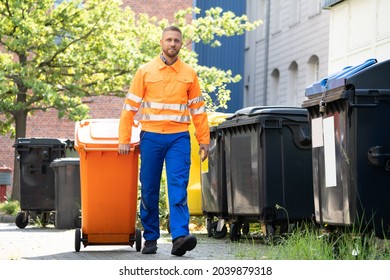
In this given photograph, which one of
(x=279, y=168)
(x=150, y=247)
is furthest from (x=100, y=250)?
(x=279, y=168)

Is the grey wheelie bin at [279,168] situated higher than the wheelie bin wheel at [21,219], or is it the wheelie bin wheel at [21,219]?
the grey wheelie bin at [279,168]

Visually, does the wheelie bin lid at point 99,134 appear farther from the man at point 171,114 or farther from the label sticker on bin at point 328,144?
the label sticker on bin at point 328,144

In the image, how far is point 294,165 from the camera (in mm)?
12359

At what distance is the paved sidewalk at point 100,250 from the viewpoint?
10.4m

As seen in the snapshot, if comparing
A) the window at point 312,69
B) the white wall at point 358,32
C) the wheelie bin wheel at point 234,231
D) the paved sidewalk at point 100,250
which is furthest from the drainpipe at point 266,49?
the wheelie bin wheel at point 234,231

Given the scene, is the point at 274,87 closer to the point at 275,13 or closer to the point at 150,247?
the point at 275,13

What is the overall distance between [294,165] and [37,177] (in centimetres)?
658

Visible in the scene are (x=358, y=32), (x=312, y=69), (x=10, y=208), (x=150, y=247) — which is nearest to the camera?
(x=150, y=247)

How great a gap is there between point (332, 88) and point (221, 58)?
31.2 meters

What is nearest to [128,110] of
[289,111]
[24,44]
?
[289,111]

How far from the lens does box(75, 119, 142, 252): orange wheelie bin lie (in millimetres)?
10758

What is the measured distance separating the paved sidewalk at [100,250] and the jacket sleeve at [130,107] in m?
1.02

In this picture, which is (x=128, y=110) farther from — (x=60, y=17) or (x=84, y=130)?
(x=60, y=17)

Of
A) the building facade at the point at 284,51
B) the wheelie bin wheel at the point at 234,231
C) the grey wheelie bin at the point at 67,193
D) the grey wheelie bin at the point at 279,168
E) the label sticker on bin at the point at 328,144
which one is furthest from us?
the building facade at the point at 284,51
